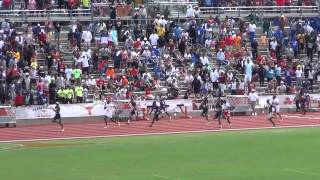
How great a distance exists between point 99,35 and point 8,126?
968 centimetres

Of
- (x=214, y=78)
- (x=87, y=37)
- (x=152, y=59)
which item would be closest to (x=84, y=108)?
(x=87, y=37)

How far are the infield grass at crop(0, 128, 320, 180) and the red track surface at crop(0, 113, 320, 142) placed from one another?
269 centimetres

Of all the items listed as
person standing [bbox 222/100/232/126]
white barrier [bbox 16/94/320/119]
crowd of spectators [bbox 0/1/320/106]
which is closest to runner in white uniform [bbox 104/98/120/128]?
white barrier [bbox 16/94/320/119]

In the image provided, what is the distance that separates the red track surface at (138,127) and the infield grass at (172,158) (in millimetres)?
2693

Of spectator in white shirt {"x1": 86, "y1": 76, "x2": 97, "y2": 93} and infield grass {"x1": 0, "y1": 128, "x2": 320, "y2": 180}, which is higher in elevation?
spectator in white shirt {"x1": 86, "y1": 76, "x2": 97, "y2": 93}

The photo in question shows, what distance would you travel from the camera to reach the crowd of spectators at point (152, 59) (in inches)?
1780

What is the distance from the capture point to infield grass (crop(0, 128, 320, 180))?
23891 mm

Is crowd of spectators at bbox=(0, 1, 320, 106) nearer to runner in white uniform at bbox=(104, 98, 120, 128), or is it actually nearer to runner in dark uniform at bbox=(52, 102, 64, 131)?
runner in white uniform at bbox=(104, 98, 120, 128)

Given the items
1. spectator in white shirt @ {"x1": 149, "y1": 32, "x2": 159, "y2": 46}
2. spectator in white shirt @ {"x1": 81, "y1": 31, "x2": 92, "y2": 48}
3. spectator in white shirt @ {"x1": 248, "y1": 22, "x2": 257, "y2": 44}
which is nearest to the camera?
spectator in white shirt @ {"x1": 81, "y1": 31, "x2": 92, "y2": 48}

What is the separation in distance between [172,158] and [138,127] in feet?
45.7

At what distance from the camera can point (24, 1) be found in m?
51.3

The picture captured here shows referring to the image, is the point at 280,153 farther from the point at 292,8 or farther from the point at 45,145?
the point at 292,8

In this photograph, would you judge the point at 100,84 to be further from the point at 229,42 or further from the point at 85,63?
the point at 229,42

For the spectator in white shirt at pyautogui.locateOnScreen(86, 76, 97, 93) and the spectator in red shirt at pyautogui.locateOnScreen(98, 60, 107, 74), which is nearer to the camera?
the spectator in white shirt at pyautogui.locateOnScreen(86, 76, 97, 93)
